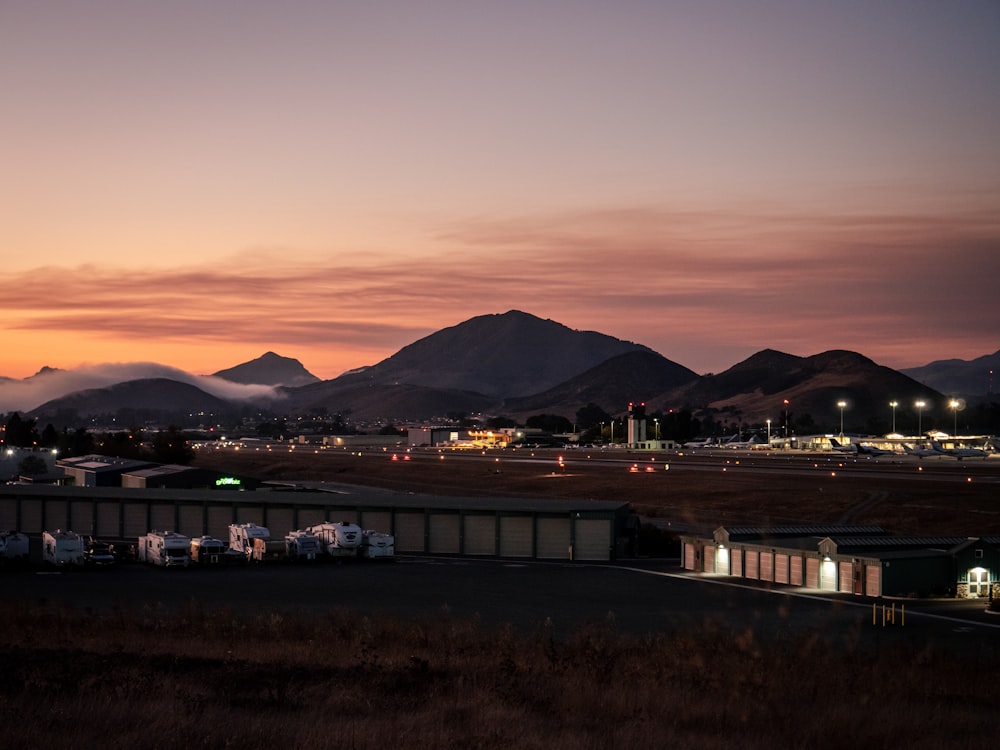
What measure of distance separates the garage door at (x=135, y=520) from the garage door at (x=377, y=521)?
15.1m

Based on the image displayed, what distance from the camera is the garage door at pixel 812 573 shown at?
5062 centimetres

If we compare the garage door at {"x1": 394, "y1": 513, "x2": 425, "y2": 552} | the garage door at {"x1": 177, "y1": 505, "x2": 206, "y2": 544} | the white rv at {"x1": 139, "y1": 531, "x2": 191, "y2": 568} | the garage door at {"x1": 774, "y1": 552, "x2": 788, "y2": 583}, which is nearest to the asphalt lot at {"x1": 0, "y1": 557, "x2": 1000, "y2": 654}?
the white rv at {"x1": 139, "y1": 531, "x2": 191, "y2": 568}

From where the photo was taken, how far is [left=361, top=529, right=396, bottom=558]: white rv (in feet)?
195

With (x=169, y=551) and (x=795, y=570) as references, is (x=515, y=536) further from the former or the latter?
(x=169, y=551)

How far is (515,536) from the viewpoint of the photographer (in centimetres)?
6241

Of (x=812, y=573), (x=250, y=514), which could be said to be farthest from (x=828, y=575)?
(x=250, y=514)

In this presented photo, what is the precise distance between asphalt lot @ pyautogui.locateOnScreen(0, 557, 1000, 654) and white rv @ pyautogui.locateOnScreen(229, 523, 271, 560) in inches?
142

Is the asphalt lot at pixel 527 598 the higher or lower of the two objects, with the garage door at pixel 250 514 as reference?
lower

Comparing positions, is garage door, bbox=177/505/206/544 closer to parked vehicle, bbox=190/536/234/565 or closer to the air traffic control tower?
parked vehicle, bbox=190/536/234/565

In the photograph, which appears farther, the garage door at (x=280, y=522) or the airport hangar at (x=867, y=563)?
the garage door at (x=280, y=522)

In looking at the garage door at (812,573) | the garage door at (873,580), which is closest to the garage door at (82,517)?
the garage door at (812,573)

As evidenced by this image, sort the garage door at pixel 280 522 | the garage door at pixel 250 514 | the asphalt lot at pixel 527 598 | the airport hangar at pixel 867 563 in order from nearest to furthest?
the asphalt lot at pixel 527 598 < the airport hangar at pixel 867 563 < the garage door at pixel 280 522 < the garage door at pixel 250 514

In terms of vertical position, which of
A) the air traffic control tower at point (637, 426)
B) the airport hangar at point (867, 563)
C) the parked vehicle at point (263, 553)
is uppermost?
the air traffic control tower at point (637, 426)

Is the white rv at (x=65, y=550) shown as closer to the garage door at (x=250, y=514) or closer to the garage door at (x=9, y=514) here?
the garage door at (x=250, y=514)
